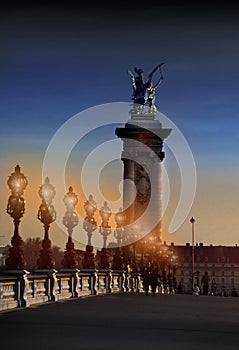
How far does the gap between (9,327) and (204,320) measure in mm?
7742

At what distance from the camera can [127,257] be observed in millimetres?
89688

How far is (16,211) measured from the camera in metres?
39.1

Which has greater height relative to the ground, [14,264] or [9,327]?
[14,264]

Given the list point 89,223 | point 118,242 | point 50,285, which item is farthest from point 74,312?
point 118,242

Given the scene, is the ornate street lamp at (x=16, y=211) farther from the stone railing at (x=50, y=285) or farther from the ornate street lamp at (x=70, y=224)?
the ornate street lamp at (x=70, y=224)

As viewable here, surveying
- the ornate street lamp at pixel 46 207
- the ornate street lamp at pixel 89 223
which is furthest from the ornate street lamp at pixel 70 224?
the ornate street lamp at pixel 89 223

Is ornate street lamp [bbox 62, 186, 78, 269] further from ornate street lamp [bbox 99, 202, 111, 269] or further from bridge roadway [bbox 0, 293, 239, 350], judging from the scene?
bridge roadway [bbox 0, 293, 239, 350]

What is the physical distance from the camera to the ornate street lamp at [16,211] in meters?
37.9

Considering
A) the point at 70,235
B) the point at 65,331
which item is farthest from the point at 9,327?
the point at 70,235

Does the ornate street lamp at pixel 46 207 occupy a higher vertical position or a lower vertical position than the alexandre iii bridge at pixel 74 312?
higher

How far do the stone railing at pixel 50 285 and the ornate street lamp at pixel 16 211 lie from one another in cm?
45

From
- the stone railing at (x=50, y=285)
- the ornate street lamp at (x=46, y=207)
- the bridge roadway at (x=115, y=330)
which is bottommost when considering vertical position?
the bridge roadway at (x=115, y=330)

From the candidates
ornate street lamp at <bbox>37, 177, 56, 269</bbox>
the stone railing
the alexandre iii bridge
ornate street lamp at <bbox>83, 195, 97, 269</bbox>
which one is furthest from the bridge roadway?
ornate street lamp at <bbox>83, 195, 97, 269</bbox>

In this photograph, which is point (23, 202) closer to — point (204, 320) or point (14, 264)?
point (14, 264)
